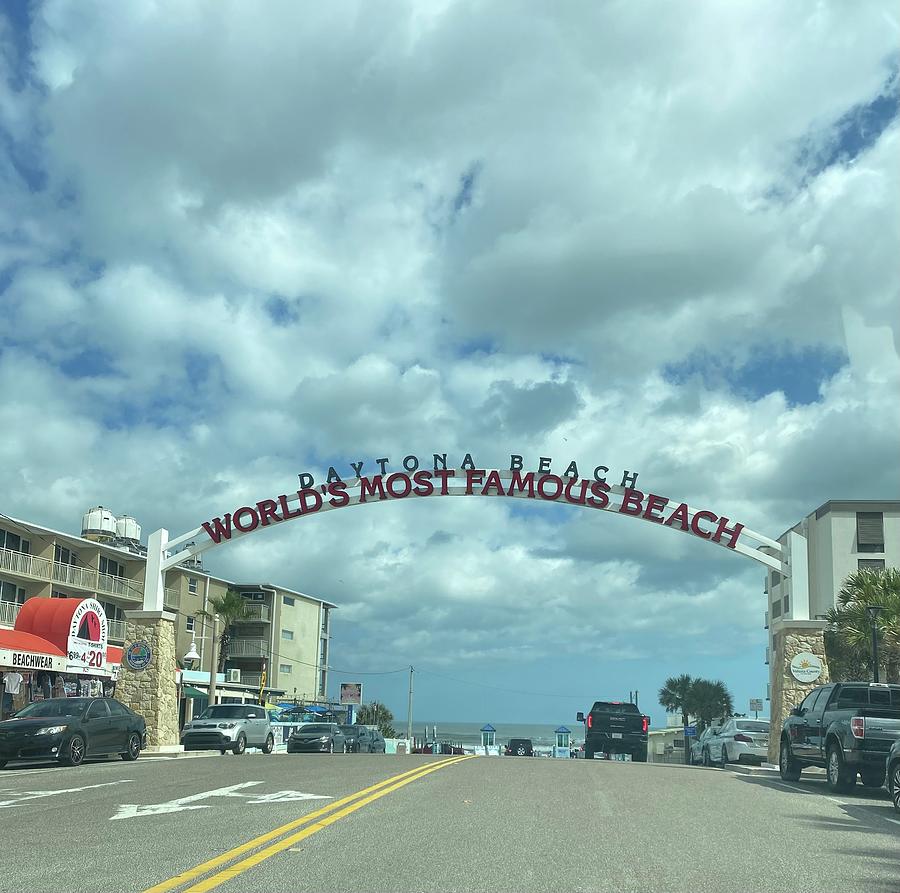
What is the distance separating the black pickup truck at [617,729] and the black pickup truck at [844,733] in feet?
44.0

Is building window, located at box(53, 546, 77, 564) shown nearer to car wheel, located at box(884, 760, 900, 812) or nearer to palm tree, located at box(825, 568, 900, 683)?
palm tree, located at box(825, 568, 900, 683)

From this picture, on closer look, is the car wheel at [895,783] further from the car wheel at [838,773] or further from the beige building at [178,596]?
the beige building at [178,596]

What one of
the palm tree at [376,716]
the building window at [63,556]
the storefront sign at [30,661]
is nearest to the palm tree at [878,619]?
the storefront sign at [30,661]

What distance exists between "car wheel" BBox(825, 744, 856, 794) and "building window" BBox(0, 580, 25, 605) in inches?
1647

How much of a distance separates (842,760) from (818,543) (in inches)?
2571

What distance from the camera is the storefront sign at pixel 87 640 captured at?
32250 millimetres

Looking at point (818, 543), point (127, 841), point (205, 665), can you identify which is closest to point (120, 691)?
point (127, 841)

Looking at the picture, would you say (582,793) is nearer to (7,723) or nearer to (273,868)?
(273,868)

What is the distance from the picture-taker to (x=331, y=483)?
32406 millimetres

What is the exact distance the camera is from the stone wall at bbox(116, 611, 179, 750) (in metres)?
31.8

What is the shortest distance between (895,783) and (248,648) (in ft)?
226

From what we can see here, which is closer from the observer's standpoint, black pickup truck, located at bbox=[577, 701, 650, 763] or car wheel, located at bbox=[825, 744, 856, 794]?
car wheel, located at bbox=[825, 744, 856, 794]

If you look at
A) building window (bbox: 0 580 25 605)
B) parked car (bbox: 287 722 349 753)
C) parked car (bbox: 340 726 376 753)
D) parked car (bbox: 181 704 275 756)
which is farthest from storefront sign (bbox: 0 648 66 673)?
building window (bbox: 0 580 25 605)

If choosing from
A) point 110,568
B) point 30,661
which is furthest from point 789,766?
point 110,568
